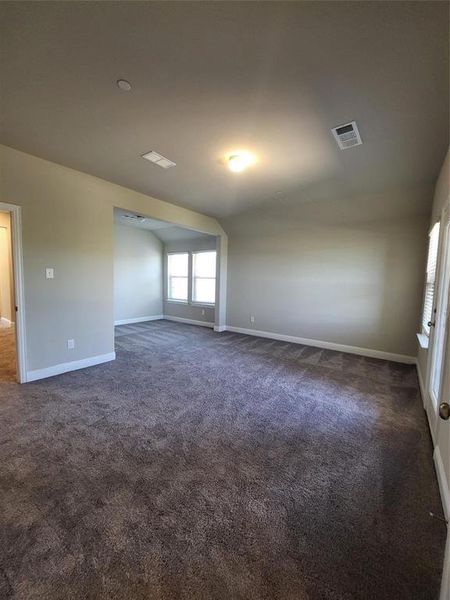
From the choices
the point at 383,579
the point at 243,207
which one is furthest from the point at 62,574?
the point at 243,207

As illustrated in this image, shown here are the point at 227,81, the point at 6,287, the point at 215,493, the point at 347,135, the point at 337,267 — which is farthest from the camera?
the point at 6,287

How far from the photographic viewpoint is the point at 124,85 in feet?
6.43

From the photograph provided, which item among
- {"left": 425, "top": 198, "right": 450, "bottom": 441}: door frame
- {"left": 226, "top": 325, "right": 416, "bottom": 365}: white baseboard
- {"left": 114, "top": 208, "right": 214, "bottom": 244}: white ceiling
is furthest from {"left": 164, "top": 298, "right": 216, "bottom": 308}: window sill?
{"left": 425, "top": 198, "right": 450, "bottom": 441}: door frame

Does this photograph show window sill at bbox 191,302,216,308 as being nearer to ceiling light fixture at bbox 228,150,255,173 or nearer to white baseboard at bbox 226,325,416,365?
white baseboard at bbox 226,325,416,365

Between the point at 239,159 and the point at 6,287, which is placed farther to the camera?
the point at 6,287

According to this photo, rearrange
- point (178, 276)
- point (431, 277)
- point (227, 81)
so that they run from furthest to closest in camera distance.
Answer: point (178, 276), point (431, 277), point (227, 81)

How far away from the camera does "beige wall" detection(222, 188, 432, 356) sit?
14.2ft

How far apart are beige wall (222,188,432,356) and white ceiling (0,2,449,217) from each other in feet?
4.17

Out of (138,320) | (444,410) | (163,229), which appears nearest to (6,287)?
(138,320)

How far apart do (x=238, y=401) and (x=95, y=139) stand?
10.6ft

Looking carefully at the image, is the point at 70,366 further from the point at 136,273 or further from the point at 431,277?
the point at 431,277

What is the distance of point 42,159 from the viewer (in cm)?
320

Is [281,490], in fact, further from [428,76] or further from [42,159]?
[42,159]

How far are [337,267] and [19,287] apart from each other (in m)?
5.08
